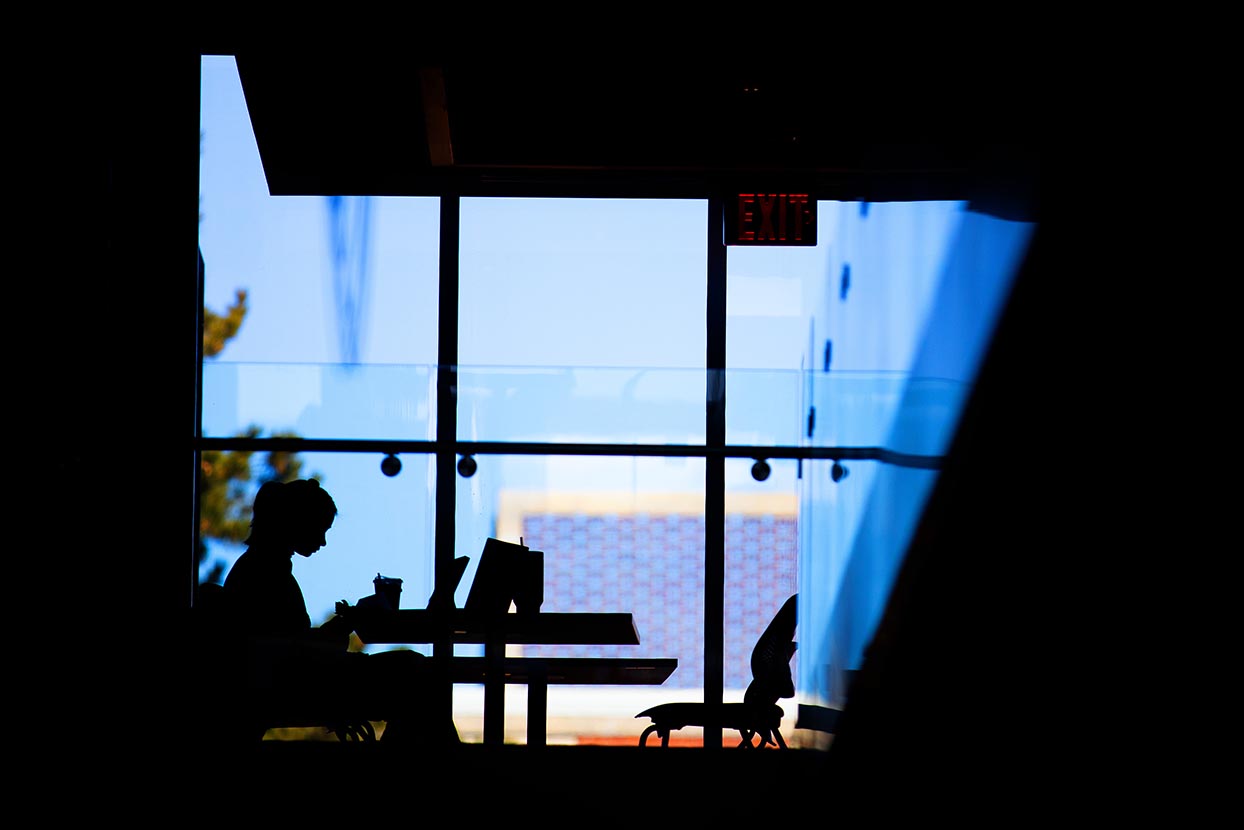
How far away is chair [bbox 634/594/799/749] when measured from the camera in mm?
4547

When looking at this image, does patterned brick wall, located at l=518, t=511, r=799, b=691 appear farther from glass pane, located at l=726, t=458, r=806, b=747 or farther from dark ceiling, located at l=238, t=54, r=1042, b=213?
dark ceiling, located at l=238, t=54, r=1042, b=213

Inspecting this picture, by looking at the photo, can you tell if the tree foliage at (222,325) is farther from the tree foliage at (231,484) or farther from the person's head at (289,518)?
the person's head at (289,518)

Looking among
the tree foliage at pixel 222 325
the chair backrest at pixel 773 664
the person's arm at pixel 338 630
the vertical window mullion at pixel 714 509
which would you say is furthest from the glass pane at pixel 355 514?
Result: the chair backrest at pixel 773 664

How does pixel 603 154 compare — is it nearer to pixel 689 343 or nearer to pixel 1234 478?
pixel 689 343

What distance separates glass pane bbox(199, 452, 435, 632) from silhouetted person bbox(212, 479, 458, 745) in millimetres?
2287

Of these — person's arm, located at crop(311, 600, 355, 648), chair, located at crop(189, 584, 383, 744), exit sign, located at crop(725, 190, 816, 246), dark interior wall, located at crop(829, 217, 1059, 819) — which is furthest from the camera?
exit sign, located at crop(725, 190, 816, 246)

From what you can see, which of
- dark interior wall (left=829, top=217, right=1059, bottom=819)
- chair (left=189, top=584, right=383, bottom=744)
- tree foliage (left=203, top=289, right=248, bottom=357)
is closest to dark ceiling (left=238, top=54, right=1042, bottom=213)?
tree foliage (left=203, top=289, right=248, bottom=357)

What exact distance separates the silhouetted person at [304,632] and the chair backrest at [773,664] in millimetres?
1477

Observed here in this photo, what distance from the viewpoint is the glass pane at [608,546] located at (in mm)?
6262

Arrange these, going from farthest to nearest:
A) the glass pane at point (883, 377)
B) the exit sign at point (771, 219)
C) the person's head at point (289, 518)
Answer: the exit sign at point (771, 219) → the person's head at point (289, 518) → the glass pane at point (883, 377)

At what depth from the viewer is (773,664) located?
4.79 m

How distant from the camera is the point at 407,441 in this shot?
6.28 meters

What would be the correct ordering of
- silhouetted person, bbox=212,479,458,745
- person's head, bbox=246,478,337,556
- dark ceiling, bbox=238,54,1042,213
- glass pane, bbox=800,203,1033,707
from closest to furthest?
glass pane, bbox=800,203,1033,707
silhouetted person, bbox=212,479,458,745
person's head, bbox=246,478,337,556
dark ceiling, bbox=238,54,1042,213

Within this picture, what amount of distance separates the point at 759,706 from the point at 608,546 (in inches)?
72.8
